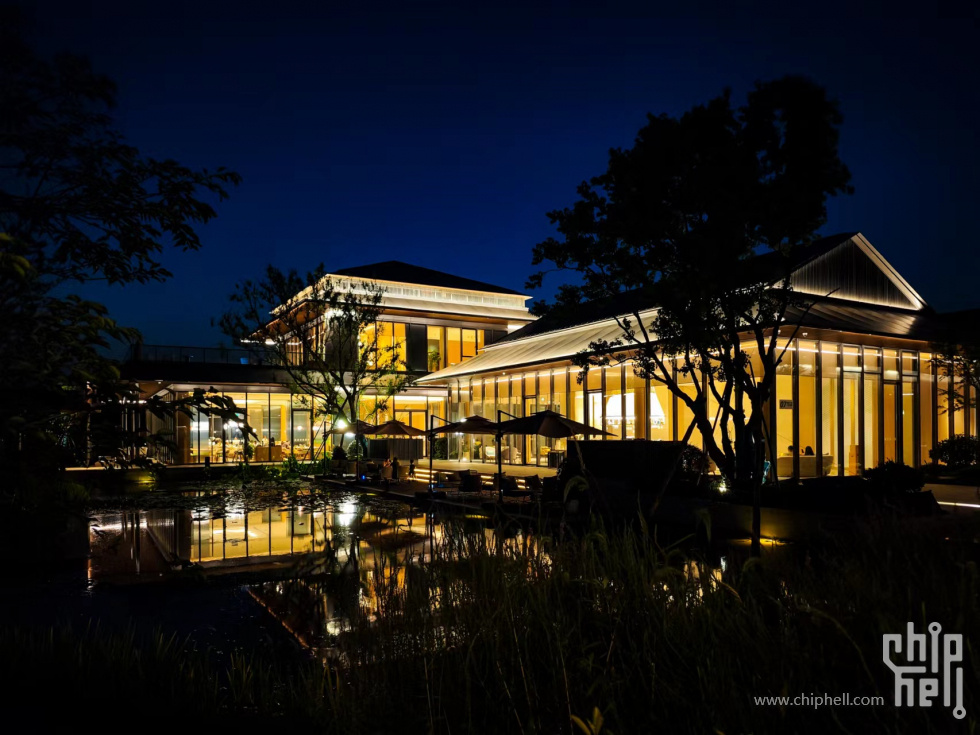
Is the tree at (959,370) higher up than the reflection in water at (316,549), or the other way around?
the tree at (959,370)

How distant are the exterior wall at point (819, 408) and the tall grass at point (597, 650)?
1194 centimetres

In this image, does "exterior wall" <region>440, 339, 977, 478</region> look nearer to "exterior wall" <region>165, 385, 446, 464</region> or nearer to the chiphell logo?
"exterior wall" <region>165, 385, 446, 464</region>

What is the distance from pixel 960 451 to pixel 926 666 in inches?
841

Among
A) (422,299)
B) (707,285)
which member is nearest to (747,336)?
(707,285)

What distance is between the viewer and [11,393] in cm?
242

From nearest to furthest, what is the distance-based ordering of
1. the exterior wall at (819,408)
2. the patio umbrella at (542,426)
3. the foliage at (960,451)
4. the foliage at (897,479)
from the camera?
the foliage at (897,479) < the patio umbrella at (542,426) < the exterior wall at (819,408) < the foliage at (960,451)

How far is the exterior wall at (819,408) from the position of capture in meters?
19.0

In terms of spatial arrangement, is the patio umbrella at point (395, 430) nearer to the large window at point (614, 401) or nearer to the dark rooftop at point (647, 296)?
the dark rooftop at point (647, 296)

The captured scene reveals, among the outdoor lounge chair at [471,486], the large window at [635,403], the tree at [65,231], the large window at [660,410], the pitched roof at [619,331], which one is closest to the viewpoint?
the tree at [65,231]

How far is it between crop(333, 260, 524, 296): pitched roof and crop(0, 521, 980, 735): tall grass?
34244 millimetres

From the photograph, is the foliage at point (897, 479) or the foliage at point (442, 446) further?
the foliage at point (442, 446)

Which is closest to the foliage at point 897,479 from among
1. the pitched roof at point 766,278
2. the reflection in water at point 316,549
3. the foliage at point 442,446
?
the pitched roof at point 766,278

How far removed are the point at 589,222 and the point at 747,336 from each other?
6.10 m

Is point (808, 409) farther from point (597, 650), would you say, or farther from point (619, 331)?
point (597, 650)
